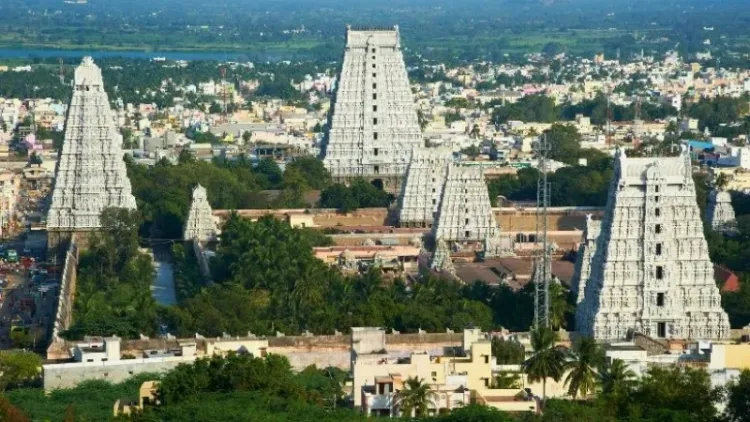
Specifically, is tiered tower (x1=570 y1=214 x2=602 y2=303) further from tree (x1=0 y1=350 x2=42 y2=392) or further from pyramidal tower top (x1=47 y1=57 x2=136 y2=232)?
pyramidal tower top (x1=47 y1=57 x2=136 y2=232)

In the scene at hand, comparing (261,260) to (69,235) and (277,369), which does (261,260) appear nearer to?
(69,235)

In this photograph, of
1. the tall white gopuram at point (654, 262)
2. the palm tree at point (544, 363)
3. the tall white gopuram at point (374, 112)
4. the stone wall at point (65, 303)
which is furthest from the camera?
the tall white gopuram at point (374, 112)

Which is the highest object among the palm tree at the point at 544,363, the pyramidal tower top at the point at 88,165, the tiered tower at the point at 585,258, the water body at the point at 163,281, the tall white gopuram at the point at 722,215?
the pyramidal tower top at the point at 88,165

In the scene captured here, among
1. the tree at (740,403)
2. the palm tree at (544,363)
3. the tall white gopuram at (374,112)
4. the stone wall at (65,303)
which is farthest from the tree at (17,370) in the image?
the tall white gopuram at (374,112)

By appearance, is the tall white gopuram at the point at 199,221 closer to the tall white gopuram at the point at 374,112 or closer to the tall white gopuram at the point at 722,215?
the tall white gopuram at the point at 374,112

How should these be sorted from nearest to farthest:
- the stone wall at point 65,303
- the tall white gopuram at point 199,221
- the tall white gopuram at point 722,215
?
the stone wall at point 65,303 < the tall white gopuram at point 722,215 < the tall white gopuram at point 199,221

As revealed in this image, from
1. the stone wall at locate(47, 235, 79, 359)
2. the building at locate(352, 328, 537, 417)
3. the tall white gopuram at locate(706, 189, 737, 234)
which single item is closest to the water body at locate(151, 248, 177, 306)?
the stone wall at locate(47, 235, 79, 359)
